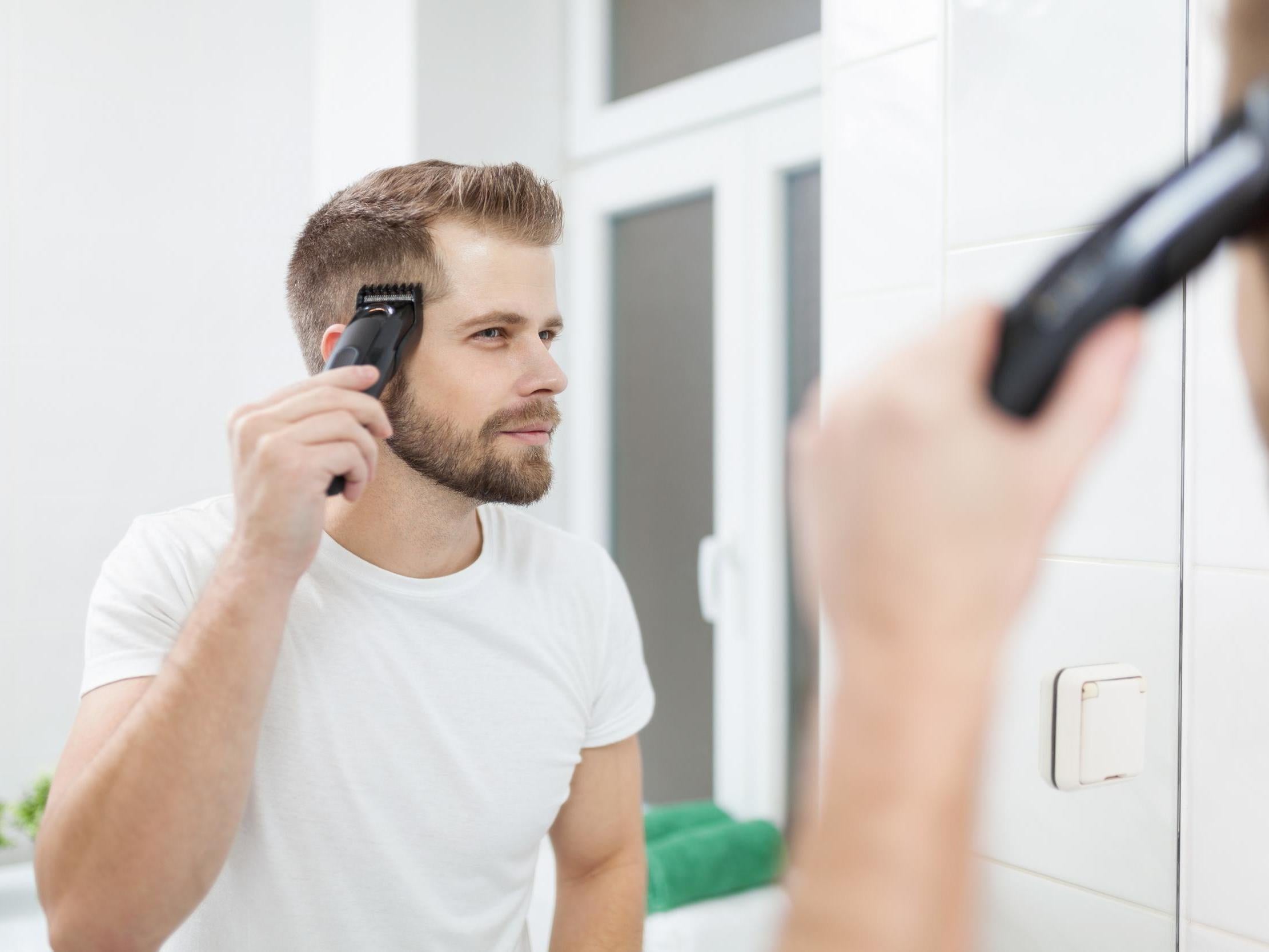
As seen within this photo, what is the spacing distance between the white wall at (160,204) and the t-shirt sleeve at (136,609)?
94 centimetres

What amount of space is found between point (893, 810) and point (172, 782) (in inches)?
25.6

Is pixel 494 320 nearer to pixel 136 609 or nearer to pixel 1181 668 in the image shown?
pixel 136 609

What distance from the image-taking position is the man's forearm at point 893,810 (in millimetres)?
154

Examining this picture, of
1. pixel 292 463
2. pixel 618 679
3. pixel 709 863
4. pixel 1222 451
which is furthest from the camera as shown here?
pixel 709 863

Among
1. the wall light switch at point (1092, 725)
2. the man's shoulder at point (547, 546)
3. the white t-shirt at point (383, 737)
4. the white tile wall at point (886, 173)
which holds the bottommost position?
the white t-shirt at point (383, 737)

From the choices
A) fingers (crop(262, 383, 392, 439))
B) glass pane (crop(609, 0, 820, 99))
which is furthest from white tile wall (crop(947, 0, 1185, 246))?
glass pane (crop(609, 0, 820, 99))

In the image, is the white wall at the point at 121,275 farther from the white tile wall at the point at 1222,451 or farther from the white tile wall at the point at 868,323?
the white tile wall at the point at 1222,451

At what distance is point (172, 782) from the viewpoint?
685mm

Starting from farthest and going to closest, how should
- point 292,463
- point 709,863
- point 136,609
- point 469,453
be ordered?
point 709,863 → point 469,453 → point 136,609 → point 292,463

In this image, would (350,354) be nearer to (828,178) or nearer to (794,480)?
(828,178)

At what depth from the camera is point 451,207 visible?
37.2 inches

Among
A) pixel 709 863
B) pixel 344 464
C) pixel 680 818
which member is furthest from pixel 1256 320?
pixel 680 818

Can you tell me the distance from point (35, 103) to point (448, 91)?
64cm

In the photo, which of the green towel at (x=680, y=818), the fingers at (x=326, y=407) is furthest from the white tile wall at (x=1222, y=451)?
the green towel at (x=680, y=818)
